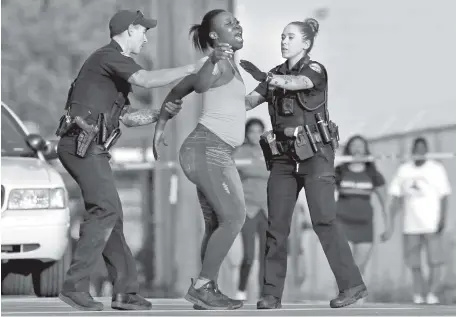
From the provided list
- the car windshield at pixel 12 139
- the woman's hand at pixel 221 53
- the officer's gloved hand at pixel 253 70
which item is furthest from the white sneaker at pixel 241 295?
the woman's hand at pixel 221 53

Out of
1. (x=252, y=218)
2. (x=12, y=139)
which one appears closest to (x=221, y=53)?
(x=12, y=139)

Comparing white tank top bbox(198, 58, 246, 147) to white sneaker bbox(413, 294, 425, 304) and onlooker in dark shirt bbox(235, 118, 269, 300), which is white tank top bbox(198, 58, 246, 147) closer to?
onlooker in dark shirt bbox(235, 118, 269, 300)

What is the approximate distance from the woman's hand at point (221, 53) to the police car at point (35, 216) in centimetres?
326

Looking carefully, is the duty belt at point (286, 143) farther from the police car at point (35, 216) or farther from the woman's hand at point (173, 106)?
the police car at point (35, 216)

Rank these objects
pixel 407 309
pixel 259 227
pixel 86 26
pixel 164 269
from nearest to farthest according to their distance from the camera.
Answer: pixel 407 309
pixel 259 227
pixel 164 269
pixel 86 26

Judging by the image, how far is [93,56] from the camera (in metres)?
9.98

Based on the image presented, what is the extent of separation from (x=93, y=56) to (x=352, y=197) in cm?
570

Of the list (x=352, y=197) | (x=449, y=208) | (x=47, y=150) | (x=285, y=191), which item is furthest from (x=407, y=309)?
(x=449, y=208)

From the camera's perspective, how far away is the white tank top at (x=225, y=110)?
9.98 metres

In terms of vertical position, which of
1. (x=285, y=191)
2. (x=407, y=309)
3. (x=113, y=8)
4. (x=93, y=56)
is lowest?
(x=407, y=309)

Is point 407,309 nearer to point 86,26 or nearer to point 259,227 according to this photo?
point 259,227

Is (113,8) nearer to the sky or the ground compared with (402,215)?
nearer to the sky

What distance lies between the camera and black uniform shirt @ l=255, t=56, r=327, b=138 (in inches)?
398

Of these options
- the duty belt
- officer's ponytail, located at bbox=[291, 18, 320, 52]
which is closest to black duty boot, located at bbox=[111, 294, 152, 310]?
the duty belt
